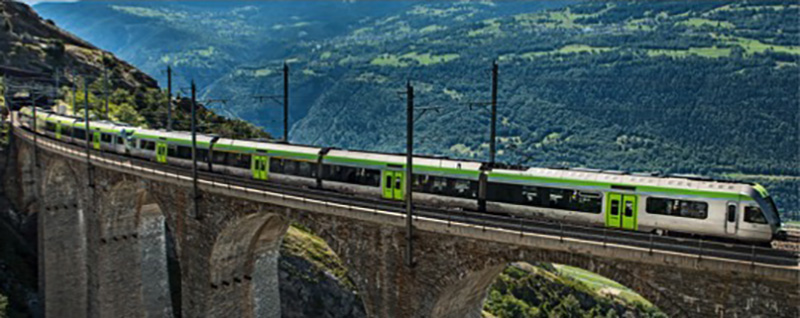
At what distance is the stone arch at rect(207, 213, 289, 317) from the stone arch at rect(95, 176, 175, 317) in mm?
12459

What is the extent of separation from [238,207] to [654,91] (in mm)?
165540

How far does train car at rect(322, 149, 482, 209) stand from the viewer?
29.2 metres

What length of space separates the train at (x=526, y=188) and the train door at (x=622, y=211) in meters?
0.04

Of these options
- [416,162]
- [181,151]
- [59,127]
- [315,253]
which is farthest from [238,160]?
[59,127]

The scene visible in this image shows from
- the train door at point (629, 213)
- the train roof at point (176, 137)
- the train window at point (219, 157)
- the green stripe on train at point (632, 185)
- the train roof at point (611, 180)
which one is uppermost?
the train roof at point (176, 137)

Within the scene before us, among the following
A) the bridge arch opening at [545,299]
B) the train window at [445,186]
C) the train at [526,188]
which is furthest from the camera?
the bridge arch opening at [545,299]

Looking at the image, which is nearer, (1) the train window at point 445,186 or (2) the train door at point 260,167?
(1) the train window at point 445,186

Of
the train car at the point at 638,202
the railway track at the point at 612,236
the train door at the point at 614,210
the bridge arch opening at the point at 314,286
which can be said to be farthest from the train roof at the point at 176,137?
the train door at the point at 614,210

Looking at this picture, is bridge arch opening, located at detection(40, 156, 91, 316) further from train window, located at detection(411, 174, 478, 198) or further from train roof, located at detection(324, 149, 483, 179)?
train window, located at detection(411, 174, 478, 198)

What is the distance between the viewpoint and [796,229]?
79.4 ft

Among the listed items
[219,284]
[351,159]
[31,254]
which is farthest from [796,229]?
[31,254]

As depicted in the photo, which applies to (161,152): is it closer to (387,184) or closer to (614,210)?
(387,184)

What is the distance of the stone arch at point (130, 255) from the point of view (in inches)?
1783

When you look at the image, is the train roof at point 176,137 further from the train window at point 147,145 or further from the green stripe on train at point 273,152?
the green stripe on train at point 273,152
